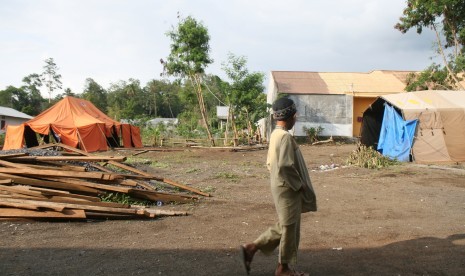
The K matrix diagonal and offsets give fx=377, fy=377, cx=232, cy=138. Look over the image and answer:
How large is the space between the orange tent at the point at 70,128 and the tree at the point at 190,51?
5529 millimetres

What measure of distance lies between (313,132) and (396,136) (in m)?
11.4

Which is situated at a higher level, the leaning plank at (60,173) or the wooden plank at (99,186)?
the leaning plank at (60,173)

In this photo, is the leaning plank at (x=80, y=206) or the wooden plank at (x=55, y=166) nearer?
the leaning plank at (x=80, y=206)

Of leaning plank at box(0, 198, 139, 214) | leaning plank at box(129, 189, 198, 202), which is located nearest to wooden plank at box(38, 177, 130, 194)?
leaning plank at box(129, 189, 198, 202)

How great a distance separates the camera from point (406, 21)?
2019 centimetres

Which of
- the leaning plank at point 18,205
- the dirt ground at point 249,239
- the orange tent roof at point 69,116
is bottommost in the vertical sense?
the dirt ground at point 249,239

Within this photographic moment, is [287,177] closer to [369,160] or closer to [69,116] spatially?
[369,160]

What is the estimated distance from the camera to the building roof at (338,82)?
26.4m

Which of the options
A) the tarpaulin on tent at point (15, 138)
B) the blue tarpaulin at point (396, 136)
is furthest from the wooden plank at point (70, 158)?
the tarpaulin on tent at point (15, 138)

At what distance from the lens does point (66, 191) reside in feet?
19.9

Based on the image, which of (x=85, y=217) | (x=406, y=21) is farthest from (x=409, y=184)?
(x=406, y=21)

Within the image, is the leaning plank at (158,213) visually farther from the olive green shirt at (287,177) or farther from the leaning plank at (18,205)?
the olive green shirt at (287,177)

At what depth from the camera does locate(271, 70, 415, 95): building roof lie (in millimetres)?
26359

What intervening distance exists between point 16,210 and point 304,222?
166 inches
